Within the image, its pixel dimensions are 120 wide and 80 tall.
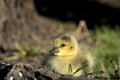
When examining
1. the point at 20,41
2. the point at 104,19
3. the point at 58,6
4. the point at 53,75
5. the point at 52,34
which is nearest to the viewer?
the point at 53,75

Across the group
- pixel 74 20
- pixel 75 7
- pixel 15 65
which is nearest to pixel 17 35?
pixel 74 20

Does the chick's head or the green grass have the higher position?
the green grass

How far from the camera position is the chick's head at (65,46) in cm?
545

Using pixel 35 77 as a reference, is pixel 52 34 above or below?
above

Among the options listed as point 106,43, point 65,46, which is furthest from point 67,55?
point 106,43

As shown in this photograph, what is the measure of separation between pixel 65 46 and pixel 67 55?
0.10 metres

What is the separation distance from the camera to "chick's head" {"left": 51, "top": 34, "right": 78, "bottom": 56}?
17.9ft

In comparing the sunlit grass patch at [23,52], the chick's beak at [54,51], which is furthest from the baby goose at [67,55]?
the sunlit grass patch at [23,52]

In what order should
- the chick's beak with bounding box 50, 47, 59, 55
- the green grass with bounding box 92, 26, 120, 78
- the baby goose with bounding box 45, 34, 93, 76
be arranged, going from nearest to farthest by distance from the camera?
the baby goose with bounding box 45, 34, 93, 76, the chick's beak with bounding box 50, 47, 59, 55, the green grass with bounding box 92, 26, 120, 78

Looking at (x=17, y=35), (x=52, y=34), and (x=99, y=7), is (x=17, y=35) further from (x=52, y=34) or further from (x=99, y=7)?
(x=99, y=7)

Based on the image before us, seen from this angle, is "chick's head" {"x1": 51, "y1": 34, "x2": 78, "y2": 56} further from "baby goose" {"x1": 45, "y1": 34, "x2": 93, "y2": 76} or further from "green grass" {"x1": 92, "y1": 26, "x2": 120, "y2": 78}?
"green grass" {"x1": 92, "y1": 26, "x2": 120, "y2": 78}

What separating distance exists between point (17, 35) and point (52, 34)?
1.10 metres

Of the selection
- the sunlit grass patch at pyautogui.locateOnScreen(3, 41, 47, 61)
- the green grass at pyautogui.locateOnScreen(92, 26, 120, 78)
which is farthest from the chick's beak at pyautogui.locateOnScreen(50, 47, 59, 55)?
the green grass at pyautogui.locateOnScreen(92, 26, 120, 78)

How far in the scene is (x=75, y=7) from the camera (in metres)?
11.3
